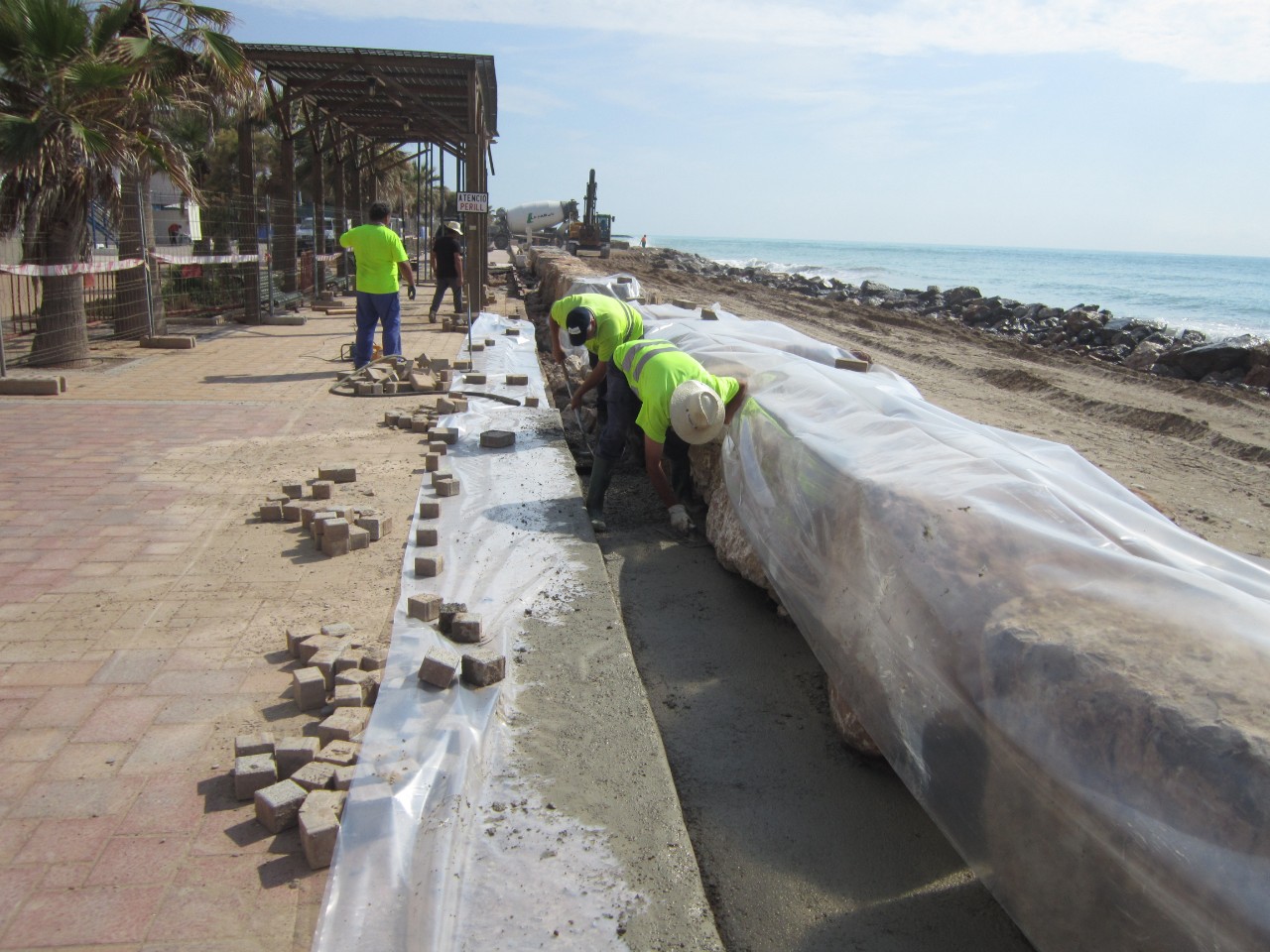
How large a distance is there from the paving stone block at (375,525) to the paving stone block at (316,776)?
7.32 ft

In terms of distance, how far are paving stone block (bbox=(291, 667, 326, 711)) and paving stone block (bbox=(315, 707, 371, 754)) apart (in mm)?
152

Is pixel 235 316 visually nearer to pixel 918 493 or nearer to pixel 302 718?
pixel 302 718

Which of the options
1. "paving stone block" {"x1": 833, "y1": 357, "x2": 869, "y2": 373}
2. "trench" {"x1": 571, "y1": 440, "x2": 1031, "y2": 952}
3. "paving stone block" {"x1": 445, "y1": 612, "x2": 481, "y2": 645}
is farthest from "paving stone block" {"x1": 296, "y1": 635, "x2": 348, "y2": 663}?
"paving stone block" {"x1": 833, "y1": 357, "x2": 869, "y2": 373}

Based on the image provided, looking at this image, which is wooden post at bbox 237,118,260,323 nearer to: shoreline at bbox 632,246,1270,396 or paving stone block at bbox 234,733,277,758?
paving stone block at bbox 234,733,277,758

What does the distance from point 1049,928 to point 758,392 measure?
335cm

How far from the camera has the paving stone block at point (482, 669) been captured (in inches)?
132

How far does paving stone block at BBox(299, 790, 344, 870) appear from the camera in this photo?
2.49 m

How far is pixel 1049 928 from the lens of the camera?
2.18m

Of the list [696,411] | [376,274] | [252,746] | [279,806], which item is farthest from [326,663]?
[376,274]

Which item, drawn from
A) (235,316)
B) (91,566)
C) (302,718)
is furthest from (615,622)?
(235,316)

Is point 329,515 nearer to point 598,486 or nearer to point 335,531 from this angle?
point 335,531

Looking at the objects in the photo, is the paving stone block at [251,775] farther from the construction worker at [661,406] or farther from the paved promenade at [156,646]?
the construction worker at [661,406]

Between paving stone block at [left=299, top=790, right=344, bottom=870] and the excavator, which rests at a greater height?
the excavator

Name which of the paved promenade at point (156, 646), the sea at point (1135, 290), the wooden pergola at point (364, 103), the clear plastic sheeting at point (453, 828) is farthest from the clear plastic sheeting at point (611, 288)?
the sea at point (1135, 290)
